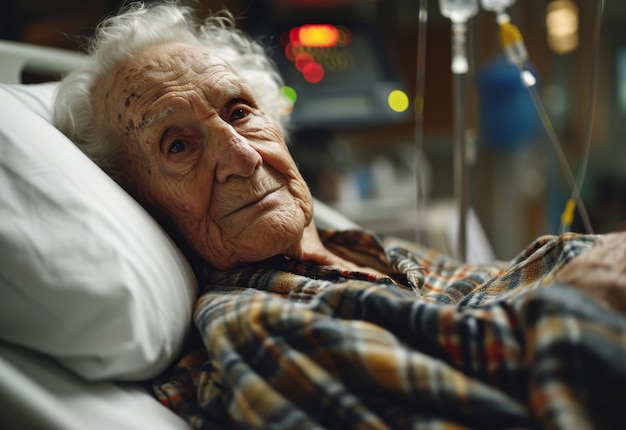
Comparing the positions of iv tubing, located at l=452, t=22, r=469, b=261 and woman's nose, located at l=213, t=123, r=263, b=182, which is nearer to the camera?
woman's nose, located at l=213, t=123, r=263, b=182

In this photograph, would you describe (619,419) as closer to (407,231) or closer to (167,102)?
(167,102)

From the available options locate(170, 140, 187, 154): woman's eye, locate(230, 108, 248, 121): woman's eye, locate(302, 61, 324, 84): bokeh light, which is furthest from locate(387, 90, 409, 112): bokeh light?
locate(170, 140, 187, 154): woman's eye

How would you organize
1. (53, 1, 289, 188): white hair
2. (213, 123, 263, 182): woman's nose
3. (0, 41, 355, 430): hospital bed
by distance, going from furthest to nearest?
(53, 1, 289, 188): white hair
(213, 123, 263, 182): woman's nose
(0, 41, 355, 430): hospital bed

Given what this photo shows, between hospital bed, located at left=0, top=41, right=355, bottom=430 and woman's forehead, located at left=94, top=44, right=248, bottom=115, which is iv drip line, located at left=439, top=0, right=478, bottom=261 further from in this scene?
hospital bed, located at left=0, top=41, right=355, bottom=430

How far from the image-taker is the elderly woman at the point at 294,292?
0.59m

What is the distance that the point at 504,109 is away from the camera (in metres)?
2.90

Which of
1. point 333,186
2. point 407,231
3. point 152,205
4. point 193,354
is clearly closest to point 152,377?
point 193,354

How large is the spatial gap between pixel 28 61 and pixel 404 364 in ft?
3.48

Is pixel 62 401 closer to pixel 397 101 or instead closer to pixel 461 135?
pixel 461 135

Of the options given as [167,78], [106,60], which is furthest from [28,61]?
[167,78]

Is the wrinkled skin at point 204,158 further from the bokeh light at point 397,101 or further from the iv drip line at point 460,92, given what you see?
the bokeh light at point 397,101

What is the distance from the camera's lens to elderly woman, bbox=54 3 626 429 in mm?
590

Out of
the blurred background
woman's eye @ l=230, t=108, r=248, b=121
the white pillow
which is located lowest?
the blurred background

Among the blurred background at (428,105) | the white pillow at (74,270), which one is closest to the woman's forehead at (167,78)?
the white pillow at (74,270)
